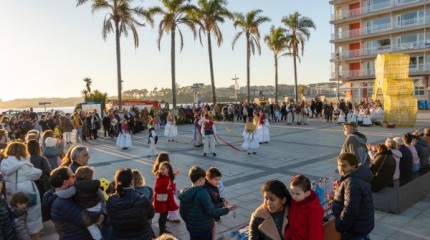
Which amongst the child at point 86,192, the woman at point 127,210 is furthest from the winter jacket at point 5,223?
the woman at point 127,210

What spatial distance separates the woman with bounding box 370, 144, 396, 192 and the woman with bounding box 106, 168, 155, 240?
485 cm

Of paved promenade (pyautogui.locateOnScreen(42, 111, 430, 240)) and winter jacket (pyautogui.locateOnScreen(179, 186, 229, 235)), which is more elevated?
winter jacket (pyautogui.locateOnScreen(179, 186, 229, 235))

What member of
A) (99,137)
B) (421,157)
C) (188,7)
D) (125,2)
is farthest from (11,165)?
(188,7)

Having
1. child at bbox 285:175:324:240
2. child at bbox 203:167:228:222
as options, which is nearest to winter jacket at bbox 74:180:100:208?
child at bbox 203:167:228:222

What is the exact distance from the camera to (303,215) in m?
3.05

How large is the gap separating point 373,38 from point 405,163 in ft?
143

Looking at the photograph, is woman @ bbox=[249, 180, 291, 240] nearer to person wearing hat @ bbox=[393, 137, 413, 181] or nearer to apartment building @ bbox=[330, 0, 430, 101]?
person wearing hat @ bbox=[393, 137, 413, 181]

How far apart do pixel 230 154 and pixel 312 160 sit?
3273 millimetres

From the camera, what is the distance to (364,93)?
45.9m

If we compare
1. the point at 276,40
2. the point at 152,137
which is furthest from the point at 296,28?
the point at 152,137

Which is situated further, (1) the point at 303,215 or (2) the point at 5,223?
(2) the point at 5,223

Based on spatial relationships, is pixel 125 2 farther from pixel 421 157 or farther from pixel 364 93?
pixel 364 93

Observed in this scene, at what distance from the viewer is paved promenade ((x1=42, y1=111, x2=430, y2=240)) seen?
6.19m

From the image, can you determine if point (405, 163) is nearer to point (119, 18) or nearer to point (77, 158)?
point (77, 158)
